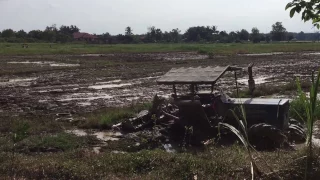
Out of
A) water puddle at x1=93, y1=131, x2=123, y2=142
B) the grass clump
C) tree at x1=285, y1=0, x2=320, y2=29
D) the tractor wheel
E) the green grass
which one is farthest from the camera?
the green grass

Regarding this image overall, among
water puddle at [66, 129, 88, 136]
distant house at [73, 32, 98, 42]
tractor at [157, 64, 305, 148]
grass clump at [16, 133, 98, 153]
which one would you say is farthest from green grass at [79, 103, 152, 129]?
distant house at [73, 32, 98, 42]

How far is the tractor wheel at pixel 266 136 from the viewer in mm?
8828

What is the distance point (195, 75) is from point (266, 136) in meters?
2.05

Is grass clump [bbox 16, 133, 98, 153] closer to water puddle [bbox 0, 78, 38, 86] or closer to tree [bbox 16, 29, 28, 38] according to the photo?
water puddle [bbox 0, 78, 38, 86]

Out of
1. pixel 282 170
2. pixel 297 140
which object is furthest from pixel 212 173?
pixel 297 140

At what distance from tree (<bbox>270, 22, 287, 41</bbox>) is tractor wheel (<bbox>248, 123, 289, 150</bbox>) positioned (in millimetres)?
116842

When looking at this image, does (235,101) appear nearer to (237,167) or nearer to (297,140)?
(297,140)

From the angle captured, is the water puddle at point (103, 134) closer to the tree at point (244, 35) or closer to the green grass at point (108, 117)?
the green grass at point (108, 117)

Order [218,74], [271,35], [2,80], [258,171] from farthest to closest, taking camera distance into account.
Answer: [271,35], [2,80], [218,74], [258,171]

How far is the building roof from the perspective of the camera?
8938 mm

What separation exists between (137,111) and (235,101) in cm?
445

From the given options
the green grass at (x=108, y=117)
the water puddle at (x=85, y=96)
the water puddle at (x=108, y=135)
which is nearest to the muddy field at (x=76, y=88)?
the water puddle at (x=85, y=96)

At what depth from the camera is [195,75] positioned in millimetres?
9219

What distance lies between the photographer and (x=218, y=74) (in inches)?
355
